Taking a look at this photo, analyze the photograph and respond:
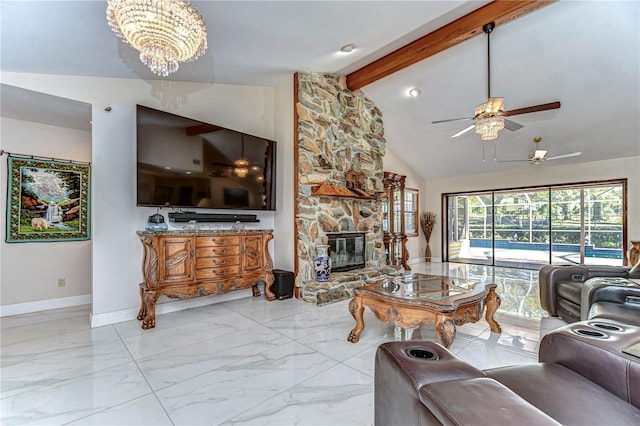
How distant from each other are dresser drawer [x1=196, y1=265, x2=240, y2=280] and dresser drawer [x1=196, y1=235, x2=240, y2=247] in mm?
Result: 299

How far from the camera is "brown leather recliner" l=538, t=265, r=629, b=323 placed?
267 centimetres

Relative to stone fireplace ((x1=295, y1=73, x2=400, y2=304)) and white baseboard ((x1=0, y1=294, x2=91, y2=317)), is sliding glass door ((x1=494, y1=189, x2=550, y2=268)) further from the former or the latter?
white baseboard ((x1=0, y1=294, x2=91, y2=317))

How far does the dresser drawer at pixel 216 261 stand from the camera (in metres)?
3.45

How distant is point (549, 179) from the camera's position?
21.9ft

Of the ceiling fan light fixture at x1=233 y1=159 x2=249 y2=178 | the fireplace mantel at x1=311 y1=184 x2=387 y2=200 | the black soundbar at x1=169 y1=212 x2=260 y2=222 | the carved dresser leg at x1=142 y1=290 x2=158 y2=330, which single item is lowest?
the carved dresser leg at x1=142 y1=290 x2=158 y2=330

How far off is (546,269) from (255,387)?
10.4ft

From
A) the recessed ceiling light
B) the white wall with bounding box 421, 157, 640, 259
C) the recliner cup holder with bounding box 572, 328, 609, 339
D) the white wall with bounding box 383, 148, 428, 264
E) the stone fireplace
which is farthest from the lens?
the white wall with bounding box 383, 148, 428, 264

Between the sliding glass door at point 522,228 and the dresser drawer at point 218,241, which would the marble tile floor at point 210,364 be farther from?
the sliding glass door at point 522,228

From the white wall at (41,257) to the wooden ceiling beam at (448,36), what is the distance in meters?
4.35

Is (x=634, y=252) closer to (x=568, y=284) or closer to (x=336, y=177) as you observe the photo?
(x=568, y=284)

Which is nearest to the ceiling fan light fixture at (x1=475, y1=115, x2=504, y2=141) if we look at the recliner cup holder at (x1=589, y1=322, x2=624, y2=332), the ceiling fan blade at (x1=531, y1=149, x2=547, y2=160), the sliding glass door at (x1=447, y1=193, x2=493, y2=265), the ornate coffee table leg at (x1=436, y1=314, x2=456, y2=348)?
the ceiling fan blade at (x1=531, y1=149, x2=547, y2=160)

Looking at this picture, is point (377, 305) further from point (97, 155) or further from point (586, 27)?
point (586, 27)

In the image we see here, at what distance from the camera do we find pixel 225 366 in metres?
2.21

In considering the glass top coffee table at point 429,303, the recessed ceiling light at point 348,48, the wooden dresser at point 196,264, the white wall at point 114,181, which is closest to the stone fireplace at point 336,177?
the wooden dresser at point 196,264
